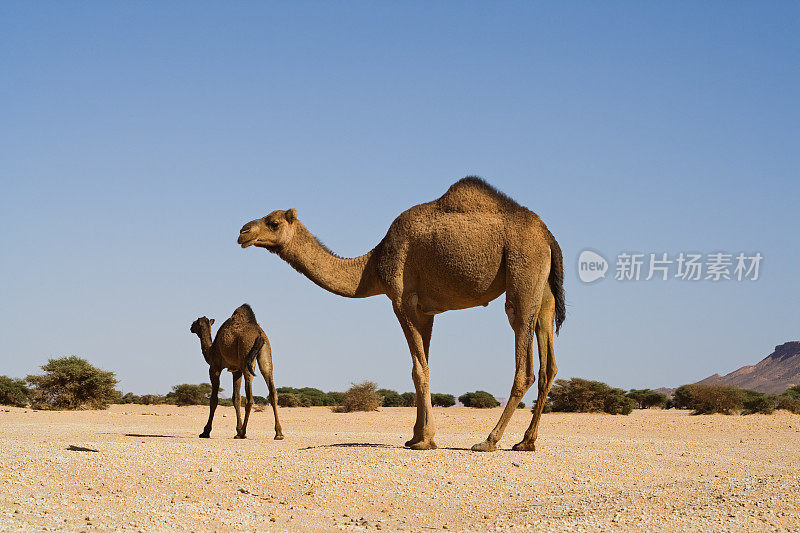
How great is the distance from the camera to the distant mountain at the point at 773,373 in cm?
11196

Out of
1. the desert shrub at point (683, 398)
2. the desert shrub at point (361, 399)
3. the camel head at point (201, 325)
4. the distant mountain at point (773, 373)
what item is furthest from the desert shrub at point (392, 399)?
the distant mountain at point (773, 373)

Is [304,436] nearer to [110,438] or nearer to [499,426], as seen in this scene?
[110,438]

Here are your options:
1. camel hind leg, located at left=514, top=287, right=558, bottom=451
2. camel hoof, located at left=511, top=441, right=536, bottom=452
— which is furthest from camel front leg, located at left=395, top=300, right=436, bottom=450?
camel hind leg, located at left=514, top=287, right=558, bottom=451

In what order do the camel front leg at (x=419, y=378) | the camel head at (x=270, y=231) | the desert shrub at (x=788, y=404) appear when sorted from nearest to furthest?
1. the camel front leg at (x=419, y=378)
2. the camel head at (x=270, y=231)
3. the desert shrub at (x=788, y=404)

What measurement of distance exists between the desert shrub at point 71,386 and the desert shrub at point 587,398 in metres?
19.8

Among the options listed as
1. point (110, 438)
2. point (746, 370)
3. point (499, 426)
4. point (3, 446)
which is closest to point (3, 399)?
point (110, 438)

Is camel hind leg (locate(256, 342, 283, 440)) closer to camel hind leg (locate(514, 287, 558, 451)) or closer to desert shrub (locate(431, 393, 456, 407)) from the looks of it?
camel hind leg (locate(514, 287, 558, 451))

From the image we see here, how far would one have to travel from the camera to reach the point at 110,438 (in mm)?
16125

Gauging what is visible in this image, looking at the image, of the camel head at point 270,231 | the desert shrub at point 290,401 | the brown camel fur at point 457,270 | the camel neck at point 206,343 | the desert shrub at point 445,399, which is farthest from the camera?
the desert shrub at point 445,399

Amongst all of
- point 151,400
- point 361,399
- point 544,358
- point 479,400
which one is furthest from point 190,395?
point 544,358

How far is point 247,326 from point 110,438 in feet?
12.3

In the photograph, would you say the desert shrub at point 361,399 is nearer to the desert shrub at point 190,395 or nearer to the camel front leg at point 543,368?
the desert shrub at point 190,395

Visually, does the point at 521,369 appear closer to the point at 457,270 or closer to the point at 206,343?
the point at 457,270

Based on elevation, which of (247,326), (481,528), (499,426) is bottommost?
(481,528)
